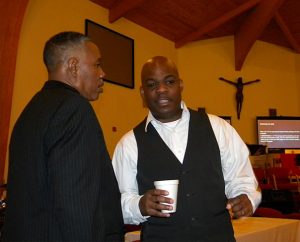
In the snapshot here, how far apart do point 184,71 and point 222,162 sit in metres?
8.81

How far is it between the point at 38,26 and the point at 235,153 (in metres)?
5.48

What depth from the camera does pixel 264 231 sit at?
2.66m

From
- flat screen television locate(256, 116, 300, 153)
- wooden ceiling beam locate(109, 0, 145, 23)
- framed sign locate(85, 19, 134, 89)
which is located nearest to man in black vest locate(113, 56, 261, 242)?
framed sign locate(85, 19, 134, 89)

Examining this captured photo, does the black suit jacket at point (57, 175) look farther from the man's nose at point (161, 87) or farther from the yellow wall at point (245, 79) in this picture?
the yellow wall at point (245, 79)

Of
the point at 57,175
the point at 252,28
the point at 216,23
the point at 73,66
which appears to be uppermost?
the point at 252,28

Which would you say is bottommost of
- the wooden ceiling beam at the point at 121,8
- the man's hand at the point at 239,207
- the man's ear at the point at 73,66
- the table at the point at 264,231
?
the table at the point at 264,231

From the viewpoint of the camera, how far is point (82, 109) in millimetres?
1318

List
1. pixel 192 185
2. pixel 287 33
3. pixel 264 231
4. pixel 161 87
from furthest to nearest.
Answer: pixel 287 33
pixel 264 231
pixel 161 87
pixel 192 185

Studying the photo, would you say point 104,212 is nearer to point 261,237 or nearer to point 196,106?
point 261,237

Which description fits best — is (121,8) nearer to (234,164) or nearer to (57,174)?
(234,164)

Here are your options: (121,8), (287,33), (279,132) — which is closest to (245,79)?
(287,33)

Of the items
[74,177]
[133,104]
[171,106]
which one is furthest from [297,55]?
[74,177]

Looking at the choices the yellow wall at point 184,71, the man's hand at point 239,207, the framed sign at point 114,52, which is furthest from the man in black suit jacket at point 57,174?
the framed sign at point 114,52

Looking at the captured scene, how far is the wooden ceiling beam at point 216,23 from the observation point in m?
8.91
